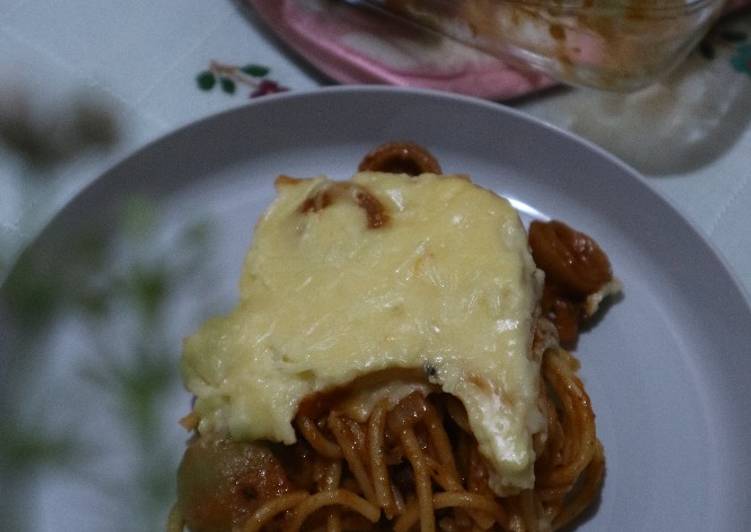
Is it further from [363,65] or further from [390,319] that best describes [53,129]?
[390,319]

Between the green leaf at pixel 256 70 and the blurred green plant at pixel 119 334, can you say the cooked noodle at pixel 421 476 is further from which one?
the green leaf at pixel 256 70

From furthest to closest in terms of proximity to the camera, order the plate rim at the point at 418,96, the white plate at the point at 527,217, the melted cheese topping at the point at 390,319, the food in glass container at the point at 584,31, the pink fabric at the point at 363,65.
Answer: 1. the pink fabric at the point at 363,65
2. the food in glass container at the point at 584,31
3. the plate rim at the point at 418,96
4. the white plate at the point at 527,217
5. the melted cheese topping at the point at 390,319

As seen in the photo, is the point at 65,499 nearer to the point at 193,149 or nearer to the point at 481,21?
the point at 193,149

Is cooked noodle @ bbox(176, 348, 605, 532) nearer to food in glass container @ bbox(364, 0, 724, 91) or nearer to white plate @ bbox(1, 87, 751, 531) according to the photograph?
white plate @ bbox(1, 87, 751, 531)

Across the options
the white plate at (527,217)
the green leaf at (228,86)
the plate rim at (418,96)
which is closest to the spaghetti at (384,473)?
the white plate at (527,217)

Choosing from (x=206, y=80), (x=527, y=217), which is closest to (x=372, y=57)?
(x=206, y=80)

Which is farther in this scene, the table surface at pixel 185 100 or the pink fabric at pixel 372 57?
the pink fabric at pixel 372 57
